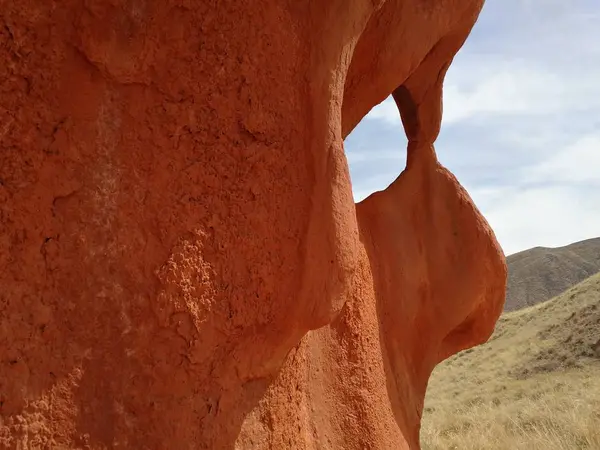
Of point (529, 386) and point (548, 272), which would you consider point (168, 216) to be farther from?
point (548, 272)

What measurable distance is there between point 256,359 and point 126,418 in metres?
0.44

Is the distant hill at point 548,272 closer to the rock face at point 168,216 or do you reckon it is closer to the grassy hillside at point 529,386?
the grassy hillside at point 529,386

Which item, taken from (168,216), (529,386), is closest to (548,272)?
(529,386)

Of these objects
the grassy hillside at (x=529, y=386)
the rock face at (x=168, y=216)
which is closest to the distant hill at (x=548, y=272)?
the grassy hillside at (x=529, y=386)

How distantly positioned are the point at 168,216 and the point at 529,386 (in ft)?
36.0

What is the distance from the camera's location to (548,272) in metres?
43.9

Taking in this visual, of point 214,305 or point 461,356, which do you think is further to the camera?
point 461,356

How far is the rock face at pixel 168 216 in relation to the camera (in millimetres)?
1483

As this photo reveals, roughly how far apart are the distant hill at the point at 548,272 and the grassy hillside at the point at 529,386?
25464mm

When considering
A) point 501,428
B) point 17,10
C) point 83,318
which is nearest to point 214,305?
point 83,318

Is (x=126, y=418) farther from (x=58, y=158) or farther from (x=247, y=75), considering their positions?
(x=247, y=75)

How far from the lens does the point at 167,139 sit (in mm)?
1697

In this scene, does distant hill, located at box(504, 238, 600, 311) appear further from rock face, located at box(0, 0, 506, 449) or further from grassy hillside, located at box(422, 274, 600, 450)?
rock face, located at box(0, 0, 506, 449)

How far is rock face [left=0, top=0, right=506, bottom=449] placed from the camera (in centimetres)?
148
